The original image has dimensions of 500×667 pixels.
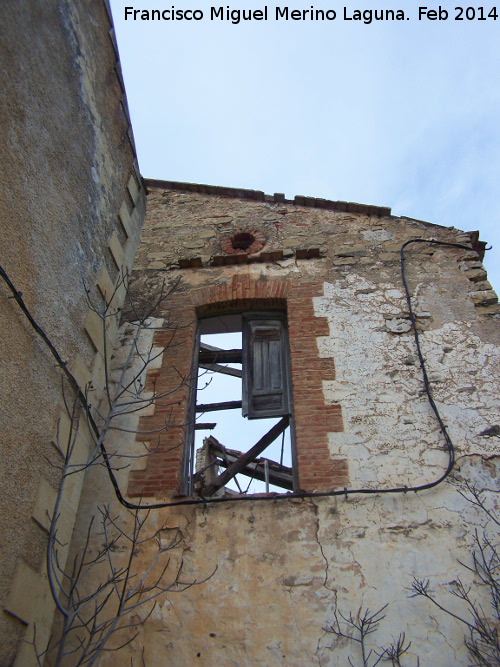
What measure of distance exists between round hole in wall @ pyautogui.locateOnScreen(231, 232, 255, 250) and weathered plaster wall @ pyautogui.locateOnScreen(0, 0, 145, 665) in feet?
5.74

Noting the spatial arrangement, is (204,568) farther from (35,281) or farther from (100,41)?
(100,41)

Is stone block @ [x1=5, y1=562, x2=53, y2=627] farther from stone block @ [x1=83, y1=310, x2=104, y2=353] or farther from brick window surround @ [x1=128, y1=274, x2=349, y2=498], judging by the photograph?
stone block @ [x1=83, y1=310, x2=104, y2=353]

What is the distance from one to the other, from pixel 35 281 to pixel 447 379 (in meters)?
3.36

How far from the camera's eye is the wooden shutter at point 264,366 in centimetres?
534

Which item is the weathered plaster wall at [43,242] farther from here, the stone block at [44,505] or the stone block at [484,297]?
the stone block at [484,297]

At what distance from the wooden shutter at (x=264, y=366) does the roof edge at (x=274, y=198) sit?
174 cm

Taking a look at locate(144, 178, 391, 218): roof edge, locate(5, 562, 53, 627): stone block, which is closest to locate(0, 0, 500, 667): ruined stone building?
locate(5, 562, 53, 627): stone block

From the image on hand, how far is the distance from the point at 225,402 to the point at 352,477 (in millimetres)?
1855

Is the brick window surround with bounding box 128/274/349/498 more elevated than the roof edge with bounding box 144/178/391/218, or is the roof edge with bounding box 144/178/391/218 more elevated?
the roof edge with bounding box 144/178/391/218

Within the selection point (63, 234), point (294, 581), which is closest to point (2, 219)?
point (63, 234)

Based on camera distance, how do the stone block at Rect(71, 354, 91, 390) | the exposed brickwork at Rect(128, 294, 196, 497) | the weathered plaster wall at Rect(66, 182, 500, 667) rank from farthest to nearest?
the exposed brickwork at Rect(128, 294, 196, 497) → the stone block at Rect(71, 354, 91, 390) → the weathered plaster wall at Rect(66, 182, 500, 667)

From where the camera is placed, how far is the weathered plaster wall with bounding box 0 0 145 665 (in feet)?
11.0

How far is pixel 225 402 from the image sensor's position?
5938 mm

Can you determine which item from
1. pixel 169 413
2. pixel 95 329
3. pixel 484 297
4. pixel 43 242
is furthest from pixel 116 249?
pixel 484 297
